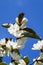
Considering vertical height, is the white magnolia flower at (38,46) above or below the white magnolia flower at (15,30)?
below

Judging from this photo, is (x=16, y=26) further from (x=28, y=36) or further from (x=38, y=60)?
(x=38, y=60)

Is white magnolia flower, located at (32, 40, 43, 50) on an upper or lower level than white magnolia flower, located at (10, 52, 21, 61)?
upper

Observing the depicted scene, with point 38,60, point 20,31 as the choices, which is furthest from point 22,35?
point 38,60

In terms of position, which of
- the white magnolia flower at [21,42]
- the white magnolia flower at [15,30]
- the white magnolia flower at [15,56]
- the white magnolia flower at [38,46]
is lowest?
the white magnolia flower at [15,56]

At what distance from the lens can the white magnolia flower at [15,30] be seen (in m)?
1.32

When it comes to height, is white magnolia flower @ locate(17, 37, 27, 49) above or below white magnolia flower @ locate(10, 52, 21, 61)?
above

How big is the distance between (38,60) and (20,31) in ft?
0.51

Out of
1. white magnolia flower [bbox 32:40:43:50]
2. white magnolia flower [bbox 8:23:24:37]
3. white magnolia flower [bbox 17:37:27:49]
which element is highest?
white magnolia flower [bbox 8:23:24:37]

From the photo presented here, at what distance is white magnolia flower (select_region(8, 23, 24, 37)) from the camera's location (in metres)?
1.32

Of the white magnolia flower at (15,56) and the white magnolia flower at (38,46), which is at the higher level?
the white magnolia flower at (38,46)

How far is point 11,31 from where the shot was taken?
4.36 ft

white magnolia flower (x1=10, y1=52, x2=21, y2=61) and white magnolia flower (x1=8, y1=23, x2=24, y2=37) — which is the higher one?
white magnolia flower (x1=8, y1=23, x2=24, y2=37)

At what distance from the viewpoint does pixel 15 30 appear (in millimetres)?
1334

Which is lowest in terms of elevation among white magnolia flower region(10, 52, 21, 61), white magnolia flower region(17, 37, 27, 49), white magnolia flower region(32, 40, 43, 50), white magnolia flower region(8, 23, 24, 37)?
white magnolia flower region(10, 52, 21, 61)
